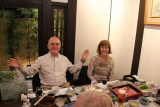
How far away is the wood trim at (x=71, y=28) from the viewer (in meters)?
2.86

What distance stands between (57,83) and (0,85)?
93 cm

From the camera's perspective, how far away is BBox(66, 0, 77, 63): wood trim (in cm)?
286

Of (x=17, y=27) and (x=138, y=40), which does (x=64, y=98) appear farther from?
(x=138, y=40)

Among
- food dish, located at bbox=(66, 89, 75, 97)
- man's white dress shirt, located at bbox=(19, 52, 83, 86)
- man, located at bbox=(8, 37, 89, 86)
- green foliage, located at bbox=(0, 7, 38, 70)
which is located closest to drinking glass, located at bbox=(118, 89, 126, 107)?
food dish, located at bbox=(66, 89, 75, 97)

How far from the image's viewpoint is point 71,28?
295 cm

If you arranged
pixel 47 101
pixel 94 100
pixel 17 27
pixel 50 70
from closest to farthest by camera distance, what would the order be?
pixel 94 100 → pixel 47 101 → pixel 50 70 → pixel 17 27

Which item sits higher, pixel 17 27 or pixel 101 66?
pixel 17 27

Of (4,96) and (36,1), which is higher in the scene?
(36,1)

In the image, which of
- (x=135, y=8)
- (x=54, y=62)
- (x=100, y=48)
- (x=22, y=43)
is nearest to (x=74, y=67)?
(x=54, y=62)

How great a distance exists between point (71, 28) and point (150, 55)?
168 centimetres

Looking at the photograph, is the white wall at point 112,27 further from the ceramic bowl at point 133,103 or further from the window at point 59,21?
the ceramic bowl at point 133,103

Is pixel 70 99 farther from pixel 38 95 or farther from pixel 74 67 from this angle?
pixel 74 67

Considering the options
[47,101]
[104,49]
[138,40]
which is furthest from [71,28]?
[47,101]

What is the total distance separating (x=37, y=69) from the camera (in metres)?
2.40
